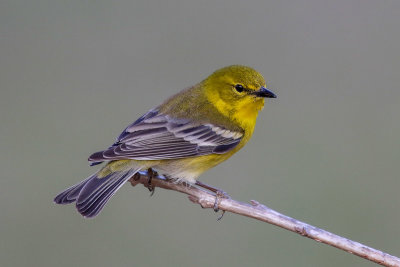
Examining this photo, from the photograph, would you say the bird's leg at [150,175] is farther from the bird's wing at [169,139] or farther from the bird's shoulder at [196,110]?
the bird's shoulder at [196,110]

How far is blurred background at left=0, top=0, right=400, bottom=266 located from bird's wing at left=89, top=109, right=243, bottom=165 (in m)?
1.88

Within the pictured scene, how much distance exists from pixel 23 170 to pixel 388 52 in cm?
579

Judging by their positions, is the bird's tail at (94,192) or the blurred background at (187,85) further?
the blurred background at (187,85)

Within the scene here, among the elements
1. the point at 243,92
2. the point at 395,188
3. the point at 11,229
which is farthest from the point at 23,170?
the point at 395,188

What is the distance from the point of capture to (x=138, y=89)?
9.12m

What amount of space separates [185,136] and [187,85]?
3162 millimetres

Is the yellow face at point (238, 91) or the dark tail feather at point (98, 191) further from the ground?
the yellow face at point (238, 91)

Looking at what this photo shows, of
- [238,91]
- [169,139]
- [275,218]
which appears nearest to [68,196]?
[169,139]

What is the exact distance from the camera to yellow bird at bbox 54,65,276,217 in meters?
5.30

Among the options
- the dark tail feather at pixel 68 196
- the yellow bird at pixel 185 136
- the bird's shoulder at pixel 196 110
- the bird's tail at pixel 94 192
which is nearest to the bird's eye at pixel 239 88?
the yellow bird at pixel 185 136

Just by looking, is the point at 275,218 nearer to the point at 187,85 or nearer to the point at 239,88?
the point at 239,88

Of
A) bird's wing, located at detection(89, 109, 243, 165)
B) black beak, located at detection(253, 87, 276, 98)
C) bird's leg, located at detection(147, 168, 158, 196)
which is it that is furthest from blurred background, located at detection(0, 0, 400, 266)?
black beak, located at detection(253, 87, 276, 98)

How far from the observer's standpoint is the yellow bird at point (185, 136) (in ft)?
17.4

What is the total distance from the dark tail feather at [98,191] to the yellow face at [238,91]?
46.7 inches
